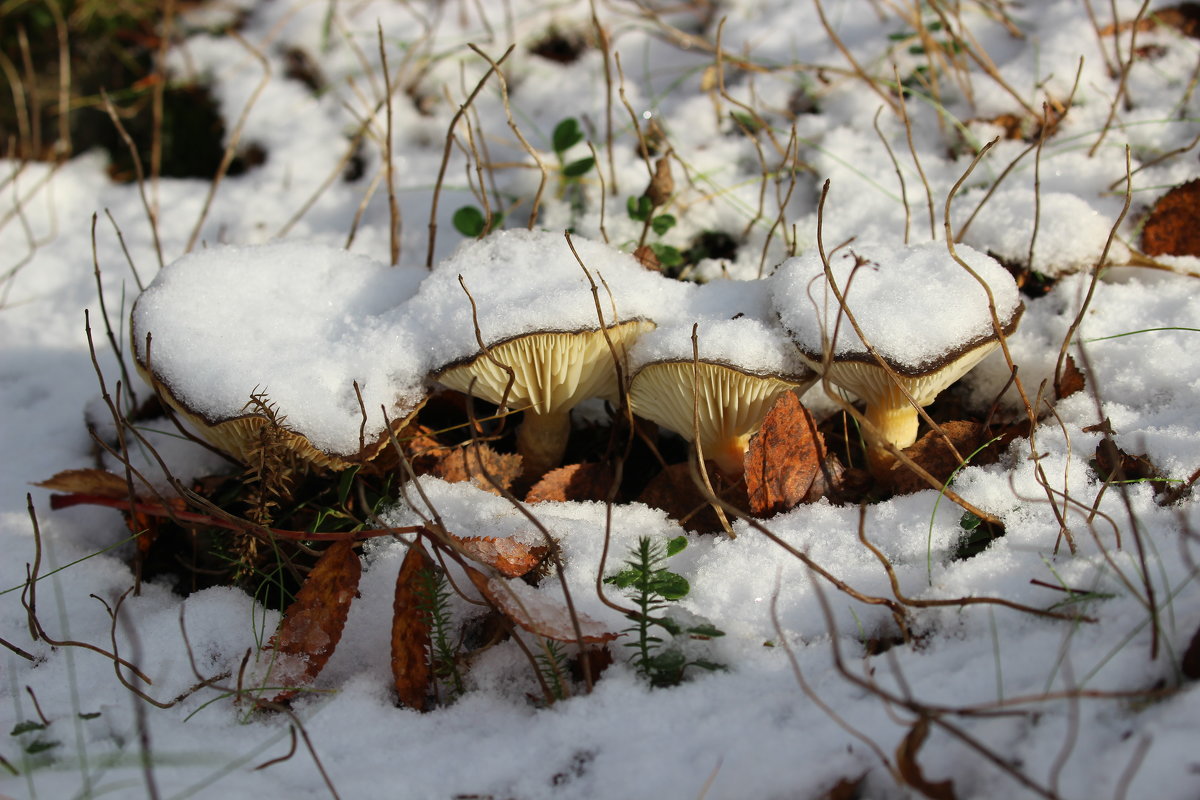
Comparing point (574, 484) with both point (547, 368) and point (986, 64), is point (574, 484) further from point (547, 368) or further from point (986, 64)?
point (986, 64)

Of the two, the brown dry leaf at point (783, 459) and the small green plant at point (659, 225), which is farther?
the small green plant at point (659, 225)

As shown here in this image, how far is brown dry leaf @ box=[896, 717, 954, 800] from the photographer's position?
1.39 m

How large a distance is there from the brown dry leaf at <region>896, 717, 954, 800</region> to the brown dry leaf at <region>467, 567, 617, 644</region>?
26.7 inches

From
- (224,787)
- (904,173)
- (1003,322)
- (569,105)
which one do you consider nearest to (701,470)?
(1003,322)

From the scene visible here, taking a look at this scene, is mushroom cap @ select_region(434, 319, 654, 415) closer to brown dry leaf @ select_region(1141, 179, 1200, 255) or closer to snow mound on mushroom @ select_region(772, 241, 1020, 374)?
snow mound on mushroom @ select_region(772, 241, 1020, 374)

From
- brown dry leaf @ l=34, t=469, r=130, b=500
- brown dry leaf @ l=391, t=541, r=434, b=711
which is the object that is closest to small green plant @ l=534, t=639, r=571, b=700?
brown dry leaf @ l=391, t=541, r=434, b=711

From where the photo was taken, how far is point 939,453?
239 centimetres

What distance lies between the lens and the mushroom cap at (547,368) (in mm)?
2178

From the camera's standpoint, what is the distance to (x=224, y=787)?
166cm

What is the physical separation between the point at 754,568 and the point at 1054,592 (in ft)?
2.18

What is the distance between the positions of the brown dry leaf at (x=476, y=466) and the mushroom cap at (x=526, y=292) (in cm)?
38

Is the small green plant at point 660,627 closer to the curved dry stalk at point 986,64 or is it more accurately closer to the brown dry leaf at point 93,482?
the brown dry leaf at point 93,482

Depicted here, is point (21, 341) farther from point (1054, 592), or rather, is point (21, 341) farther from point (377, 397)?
point (1054, 592)

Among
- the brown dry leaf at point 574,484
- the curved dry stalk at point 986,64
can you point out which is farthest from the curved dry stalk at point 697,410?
the curved dry stalk at point 986,64
